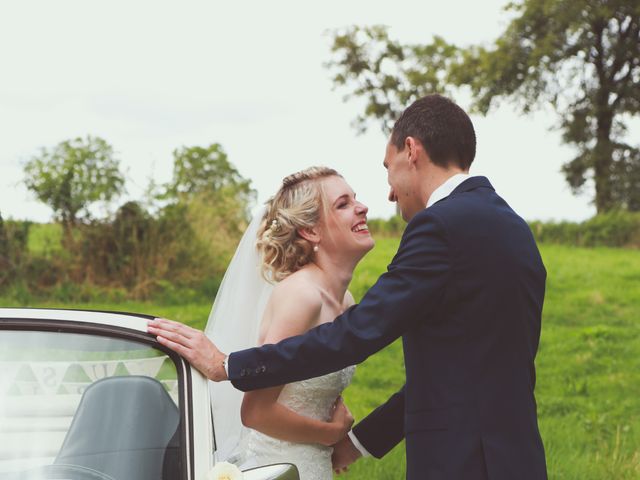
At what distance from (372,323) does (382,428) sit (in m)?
0.85

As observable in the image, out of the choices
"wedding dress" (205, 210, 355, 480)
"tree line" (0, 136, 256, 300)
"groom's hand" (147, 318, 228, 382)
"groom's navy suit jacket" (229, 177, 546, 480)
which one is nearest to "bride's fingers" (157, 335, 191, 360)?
"groom's hand" (147, 318, 228, 382)

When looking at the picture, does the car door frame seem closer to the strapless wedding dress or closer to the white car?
the white car

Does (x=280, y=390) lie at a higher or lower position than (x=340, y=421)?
higher

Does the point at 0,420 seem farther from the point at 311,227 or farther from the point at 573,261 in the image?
the point at 573,261

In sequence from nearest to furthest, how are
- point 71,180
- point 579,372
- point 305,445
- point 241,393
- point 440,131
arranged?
point 440,131 < point 305,445 < point 241,393 < point 579,372 < point 71,180

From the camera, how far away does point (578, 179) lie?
32.0 metres

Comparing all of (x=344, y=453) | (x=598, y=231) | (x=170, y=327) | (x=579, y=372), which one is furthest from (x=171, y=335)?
(x=598, y=231)

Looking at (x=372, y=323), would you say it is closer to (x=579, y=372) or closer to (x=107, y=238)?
(x=579, y=372)

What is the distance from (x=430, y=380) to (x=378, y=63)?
38522 millimetres

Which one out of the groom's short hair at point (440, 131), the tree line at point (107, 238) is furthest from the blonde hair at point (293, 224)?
the tree line at point (107, 238)

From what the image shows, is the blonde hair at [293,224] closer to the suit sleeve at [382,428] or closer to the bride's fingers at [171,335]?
the suit sleeve at [382,428]

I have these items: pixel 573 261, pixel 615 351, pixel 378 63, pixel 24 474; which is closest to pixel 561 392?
pixel 615 351

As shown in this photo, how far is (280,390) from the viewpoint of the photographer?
10.4 ft

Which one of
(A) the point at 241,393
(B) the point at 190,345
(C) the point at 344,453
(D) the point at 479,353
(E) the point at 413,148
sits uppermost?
(E) the point at 413,148
